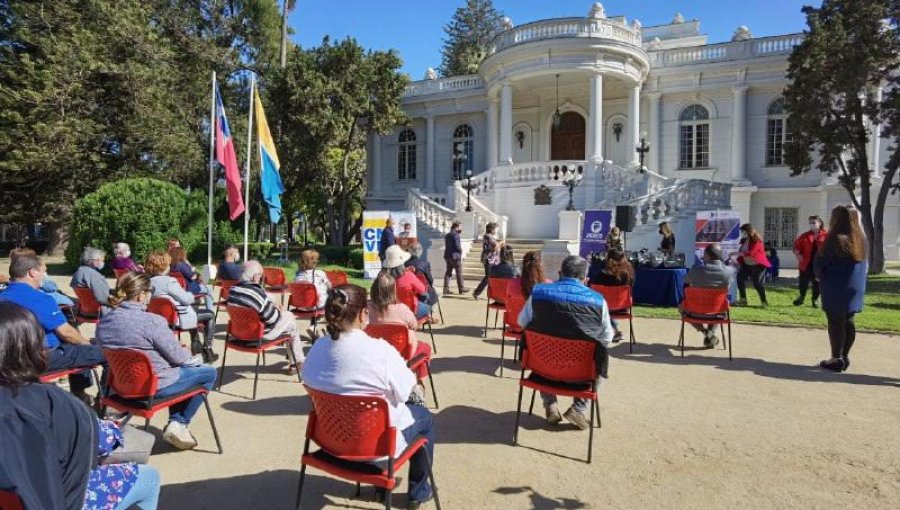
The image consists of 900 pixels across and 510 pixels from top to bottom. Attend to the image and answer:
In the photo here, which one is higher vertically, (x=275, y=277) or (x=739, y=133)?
(x=739, y=133)

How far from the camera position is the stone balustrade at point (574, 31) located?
20.2 meters

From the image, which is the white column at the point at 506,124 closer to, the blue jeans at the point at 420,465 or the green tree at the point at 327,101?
the green tree at the point at 327,101

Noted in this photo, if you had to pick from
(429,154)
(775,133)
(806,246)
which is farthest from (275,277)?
(775,133)

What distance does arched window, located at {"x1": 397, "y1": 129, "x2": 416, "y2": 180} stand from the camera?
27906mm

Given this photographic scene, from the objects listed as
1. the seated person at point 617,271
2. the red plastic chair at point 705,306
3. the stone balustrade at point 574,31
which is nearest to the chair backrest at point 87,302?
the seated person at point 617,271

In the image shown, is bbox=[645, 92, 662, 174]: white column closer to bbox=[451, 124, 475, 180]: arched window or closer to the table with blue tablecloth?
bbox=[451, 124, 475, 180]: arched window

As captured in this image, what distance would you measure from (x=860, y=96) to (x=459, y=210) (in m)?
13.6

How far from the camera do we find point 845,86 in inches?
624

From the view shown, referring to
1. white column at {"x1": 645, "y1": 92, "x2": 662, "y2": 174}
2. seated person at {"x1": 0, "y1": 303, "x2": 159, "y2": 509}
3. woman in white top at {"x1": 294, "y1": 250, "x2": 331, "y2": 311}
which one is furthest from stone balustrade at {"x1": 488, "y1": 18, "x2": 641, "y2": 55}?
seated person at {"x1": 0, "y1": 303, "x2": 159, "y2": 509}

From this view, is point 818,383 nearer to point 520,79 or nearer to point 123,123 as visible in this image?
point 520,79

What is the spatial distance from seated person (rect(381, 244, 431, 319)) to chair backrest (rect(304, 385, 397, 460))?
12.8 feet

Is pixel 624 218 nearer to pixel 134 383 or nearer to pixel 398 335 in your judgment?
pixel 398 335

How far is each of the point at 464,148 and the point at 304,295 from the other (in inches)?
786

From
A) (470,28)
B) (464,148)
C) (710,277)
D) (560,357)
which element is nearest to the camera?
(560,357)
